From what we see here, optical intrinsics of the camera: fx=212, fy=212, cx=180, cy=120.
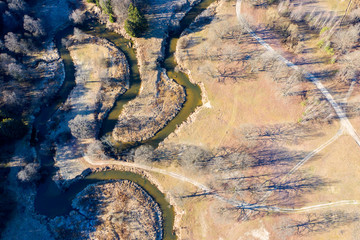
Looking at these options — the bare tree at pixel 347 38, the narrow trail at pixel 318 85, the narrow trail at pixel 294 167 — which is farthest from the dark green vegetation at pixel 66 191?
the bare tree at pixel 347 38

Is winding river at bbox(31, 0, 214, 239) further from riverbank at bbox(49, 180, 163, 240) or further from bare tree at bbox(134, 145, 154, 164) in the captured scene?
bare tree at bbox(134, 145, 154, 164)

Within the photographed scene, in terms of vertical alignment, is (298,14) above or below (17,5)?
below

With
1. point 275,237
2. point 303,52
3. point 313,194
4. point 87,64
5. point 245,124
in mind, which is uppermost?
point 87,64

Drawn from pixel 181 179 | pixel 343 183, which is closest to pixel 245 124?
pixel 181 179

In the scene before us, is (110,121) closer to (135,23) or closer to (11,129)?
(11,129)

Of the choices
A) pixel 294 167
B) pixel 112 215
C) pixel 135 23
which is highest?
pixel 135 23

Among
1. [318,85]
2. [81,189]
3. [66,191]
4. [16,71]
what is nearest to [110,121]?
[81,189]

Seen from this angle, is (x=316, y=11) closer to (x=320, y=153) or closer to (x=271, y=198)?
(x=320, y=153)

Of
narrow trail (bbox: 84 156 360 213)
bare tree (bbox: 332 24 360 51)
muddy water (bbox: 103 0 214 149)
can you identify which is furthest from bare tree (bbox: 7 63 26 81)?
bare tree (bbox: 332 24 360 51)
